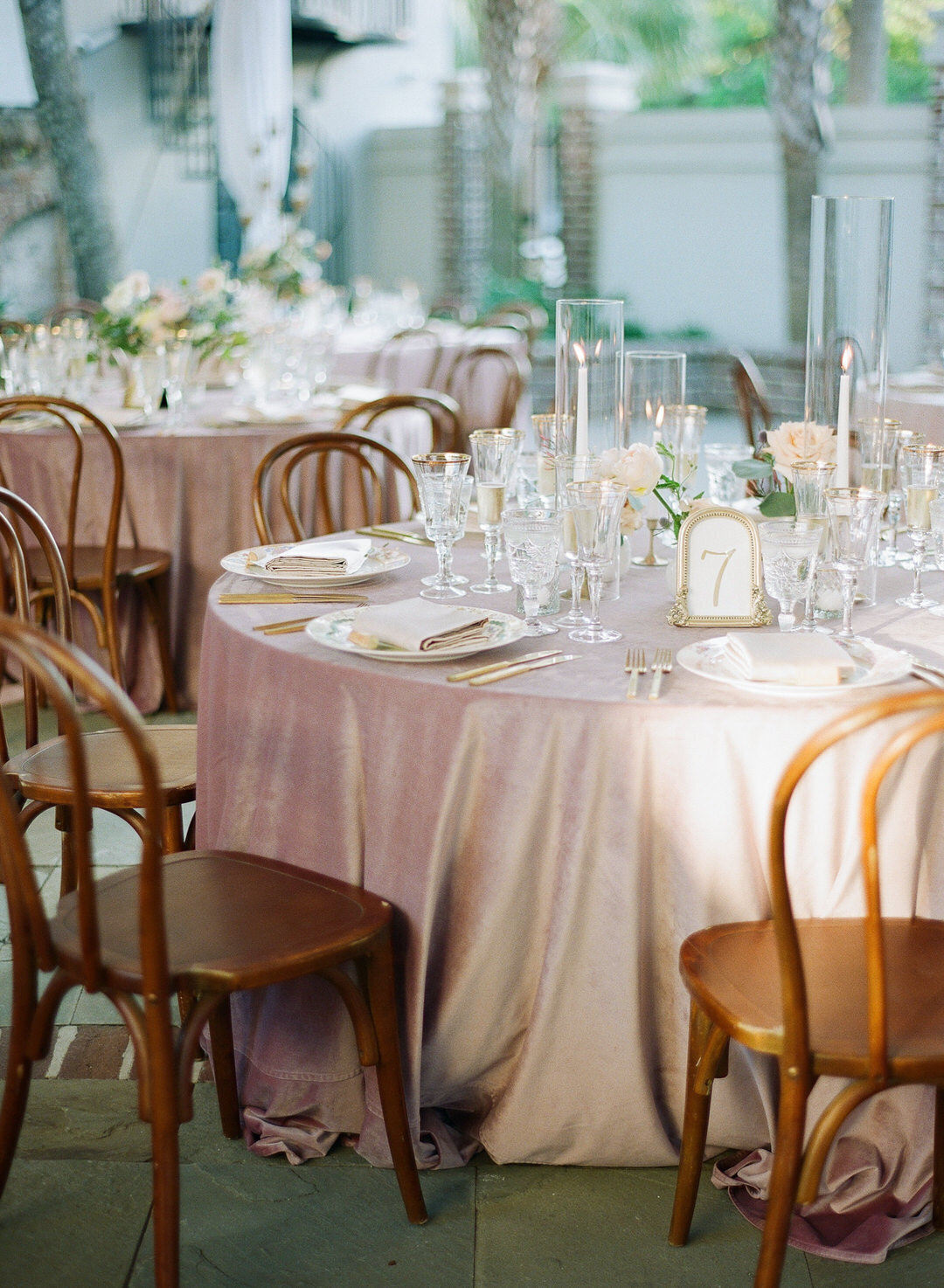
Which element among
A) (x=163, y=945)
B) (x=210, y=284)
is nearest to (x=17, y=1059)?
(x=163, y=945)

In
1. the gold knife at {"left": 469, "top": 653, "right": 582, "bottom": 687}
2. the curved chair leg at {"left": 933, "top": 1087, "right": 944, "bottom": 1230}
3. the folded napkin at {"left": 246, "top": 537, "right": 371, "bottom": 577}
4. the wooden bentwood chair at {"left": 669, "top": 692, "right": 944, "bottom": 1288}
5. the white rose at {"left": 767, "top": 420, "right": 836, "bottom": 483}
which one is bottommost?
the curved chair leg at {"left": 933, "top": 1087, "right": 944, "bottom": 1230}

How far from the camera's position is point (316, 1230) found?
188 centimetres

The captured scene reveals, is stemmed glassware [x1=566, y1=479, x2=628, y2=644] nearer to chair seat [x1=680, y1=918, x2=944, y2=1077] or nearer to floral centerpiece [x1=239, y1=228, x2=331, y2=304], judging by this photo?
chair seat [x1=680, y1=918, x2=944, y2=1077]

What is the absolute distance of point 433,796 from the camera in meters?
1.79

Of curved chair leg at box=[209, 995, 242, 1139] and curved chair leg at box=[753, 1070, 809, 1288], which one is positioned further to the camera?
curved chair leg at box=[209, 995, 242, 1139]

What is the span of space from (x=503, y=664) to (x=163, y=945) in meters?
0.57

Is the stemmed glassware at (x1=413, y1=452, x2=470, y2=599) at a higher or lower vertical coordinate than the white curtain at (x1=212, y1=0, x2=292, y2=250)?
lower

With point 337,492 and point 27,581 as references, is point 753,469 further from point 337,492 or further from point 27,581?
point 337,492

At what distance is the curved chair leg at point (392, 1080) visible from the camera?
180 cm

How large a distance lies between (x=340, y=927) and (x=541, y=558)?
2.02ft

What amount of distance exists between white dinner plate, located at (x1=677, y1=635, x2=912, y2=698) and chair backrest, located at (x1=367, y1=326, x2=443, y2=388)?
4.66 m

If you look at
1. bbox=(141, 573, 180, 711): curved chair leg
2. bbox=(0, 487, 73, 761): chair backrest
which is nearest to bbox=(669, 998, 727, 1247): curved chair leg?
bbox=(0, 487, 73, 761): chair backrest

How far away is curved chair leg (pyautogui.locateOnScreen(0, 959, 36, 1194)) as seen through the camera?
1.67 m

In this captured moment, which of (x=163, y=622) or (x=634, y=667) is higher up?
(x=634, y=667)
